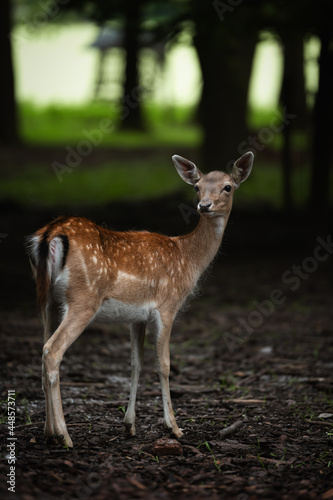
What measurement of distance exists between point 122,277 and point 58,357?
666 mm

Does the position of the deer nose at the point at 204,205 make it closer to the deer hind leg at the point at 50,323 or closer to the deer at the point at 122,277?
the deer at the point at 122,277

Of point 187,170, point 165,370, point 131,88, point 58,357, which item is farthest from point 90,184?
point 58,357

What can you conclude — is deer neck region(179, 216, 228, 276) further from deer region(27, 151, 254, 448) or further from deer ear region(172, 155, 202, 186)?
deer ear region(172, 155, 202, 186)

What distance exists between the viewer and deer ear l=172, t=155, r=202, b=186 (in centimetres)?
527

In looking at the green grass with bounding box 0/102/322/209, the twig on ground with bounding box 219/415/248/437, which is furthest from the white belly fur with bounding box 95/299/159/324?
the green grass with bounding box 0/102/322/209

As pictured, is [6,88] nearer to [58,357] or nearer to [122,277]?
[122,277]

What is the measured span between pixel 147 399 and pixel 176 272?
4.09 ft

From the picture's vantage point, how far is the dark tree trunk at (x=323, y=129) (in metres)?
11.5

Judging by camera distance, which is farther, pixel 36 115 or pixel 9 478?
pixel 36 115

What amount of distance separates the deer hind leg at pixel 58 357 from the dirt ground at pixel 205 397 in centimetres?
12

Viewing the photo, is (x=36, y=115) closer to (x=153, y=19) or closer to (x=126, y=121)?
(x=126, y=121)

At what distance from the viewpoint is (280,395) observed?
6.04 metres

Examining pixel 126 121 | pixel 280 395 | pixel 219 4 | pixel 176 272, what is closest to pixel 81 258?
pixel 176 272

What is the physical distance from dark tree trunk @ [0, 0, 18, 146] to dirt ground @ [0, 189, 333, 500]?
32.1ft
